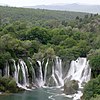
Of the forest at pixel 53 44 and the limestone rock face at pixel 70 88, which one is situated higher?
the forest at pixel 53 44

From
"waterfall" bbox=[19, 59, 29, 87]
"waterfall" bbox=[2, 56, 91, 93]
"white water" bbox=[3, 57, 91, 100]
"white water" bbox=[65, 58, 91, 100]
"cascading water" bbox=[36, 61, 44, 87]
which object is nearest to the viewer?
"waterfall" bbox=[19, 59, 29, 87]

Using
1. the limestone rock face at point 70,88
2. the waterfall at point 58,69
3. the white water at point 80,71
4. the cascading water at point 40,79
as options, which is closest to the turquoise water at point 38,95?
the limestone rock face at point 70,88

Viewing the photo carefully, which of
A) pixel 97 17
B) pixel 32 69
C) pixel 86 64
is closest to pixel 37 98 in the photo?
pixel 32 69

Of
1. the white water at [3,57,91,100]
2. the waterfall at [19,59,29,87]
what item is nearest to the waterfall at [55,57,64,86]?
the white water at [3,57,91,100]

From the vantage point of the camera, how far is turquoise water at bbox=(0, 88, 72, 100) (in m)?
52.1

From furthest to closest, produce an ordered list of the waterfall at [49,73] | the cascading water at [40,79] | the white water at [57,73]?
the cascading water at [40,79] → the white water at [57,73] → the waterfall at [49,73]

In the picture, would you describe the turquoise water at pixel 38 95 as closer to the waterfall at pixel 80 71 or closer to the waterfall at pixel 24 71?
the waterfall at pixel 24 71

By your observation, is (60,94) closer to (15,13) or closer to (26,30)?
(26,30)

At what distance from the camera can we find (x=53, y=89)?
58.2 meters

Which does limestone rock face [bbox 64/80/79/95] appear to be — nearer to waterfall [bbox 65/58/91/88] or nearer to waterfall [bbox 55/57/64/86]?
waterfall [bbox 65/58/91/88]

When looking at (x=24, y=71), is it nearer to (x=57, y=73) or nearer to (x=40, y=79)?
(x=40, y=79)

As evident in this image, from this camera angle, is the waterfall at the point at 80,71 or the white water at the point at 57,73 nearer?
the white water at the point at 57,73

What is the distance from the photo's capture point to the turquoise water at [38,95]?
5207 centimetres

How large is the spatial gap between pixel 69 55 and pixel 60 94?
13.1 metres
